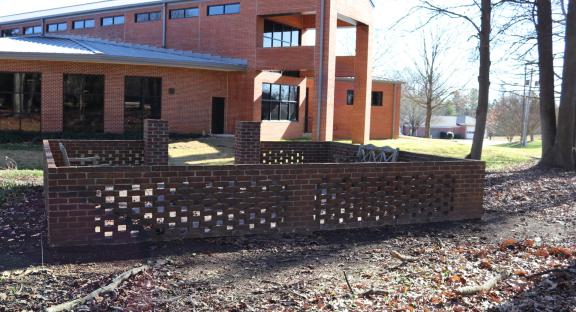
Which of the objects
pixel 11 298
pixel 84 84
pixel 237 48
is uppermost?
pixel 237 48

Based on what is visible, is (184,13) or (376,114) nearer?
(184,13)

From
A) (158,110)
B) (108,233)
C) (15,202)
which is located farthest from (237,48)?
(108,233)

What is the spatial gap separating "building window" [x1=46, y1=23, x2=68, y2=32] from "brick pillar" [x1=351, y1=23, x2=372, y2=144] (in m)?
22.5

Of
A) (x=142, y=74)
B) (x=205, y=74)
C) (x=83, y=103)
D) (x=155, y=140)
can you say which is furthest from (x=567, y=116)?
(x=83, y=103)

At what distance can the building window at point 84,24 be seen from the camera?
3852cm

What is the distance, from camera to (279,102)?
3088 centimetres

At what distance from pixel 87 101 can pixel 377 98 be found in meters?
18.2

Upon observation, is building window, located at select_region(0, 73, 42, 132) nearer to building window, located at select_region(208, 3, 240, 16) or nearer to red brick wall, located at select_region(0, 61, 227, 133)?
red brick wall, located at select_region(0, 61, 227, 133)

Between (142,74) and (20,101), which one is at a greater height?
(142,74)

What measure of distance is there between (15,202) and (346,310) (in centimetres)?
684

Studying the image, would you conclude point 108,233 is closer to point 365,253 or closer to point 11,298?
point 11,298

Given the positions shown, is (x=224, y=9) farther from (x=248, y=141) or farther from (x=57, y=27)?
(x=248, y=141)

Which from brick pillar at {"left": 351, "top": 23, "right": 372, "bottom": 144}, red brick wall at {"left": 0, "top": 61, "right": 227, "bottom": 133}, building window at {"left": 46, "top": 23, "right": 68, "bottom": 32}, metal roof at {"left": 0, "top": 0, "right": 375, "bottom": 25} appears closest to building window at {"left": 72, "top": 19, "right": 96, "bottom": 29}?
metal roof at {"left": 0, "top": 0, "right": 375, "bottom": 25}

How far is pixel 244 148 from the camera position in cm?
1234
